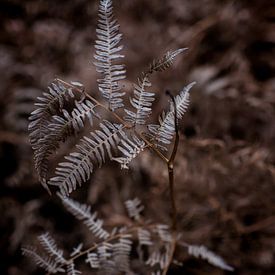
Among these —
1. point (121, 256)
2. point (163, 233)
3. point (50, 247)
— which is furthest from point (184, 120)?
point (50, 247)

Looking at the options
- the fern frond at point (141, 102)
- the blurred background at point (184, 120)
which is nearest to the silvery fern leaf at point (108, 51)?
the fern frond at point (141, 102)

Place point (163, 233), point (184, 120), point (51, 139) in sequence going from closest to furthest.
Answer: point (51, 139) < point (163, 233) < point (184, 120)

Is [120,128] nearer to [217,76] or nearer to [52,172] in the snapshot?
[52,172]

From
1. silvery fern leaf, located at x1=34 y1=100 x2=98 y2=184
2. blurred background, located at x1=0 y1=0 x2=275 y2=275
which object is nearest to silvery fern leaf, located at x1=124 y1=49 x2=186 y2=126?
silvery fern leaf, located at x1=34 y1=100 x2=98 y2=184

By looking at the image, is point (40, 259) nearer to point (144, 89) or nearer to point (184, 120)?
point (144, 89)

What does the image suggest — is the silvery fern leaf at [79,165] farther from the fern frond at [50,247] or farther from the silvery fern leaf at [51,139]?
the fern frond at [50,247]
